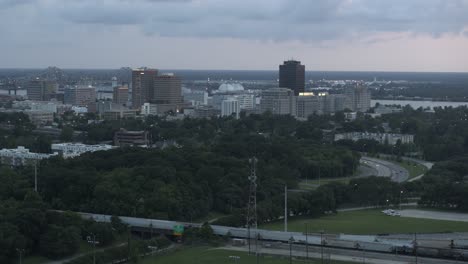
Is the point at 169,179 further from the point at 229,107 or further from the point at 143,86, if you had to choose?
the point at 143,86

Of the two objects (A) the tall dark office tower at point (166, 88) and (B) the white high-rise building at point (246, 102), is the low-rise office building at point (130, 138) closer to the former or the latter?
(A) the tall dark office tower at point (166, 88)

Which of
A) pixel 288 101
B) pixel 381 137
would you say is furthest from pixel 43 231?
pixel 288 101

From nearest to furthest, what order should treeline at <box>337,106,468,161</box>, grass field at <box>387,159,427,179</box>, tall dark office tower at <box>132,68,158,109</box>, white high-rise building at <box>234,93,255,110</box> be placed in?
grass field at <box>387,159,427,179</box>
treeline at <box>337,106,468,161</box>
white high-rise building at <box>234,93,255,110</box>
tall dark office tower at <box>132,68,158,109</box>

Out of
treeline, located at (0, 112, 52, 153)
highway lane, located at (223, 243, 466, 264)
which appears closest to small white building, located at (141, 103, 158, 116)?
treeline, located at (0, 112, 52, 153)

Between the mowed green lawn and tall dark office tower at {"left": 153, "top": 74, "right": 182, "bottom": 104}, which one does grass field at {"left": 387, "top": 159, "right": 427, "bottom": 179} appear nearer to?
the mowed green lawn

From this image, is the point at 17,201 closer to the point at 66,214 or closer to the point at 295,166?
the point at 66,214

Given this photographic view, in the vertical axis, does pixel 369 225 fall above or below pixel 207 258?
below
